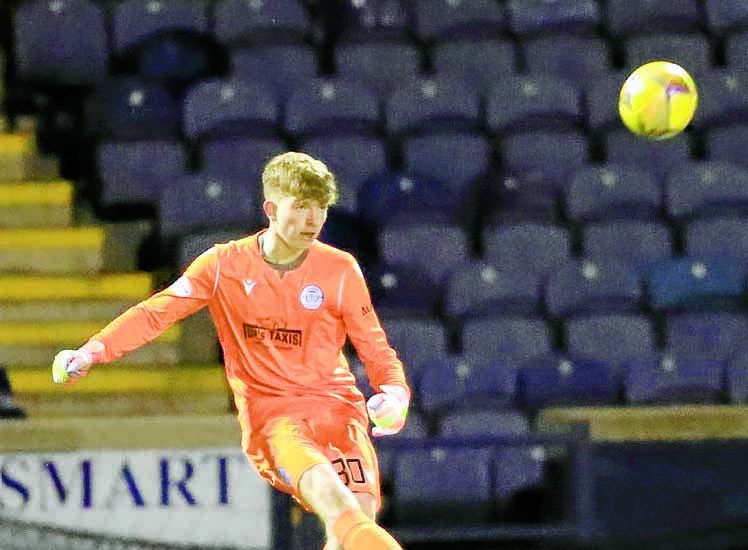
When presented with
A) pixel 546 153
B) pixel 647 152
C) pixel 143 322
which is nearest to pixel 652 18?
pixel 647 152

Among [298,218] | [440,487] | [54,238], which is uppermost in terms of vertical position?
[298,218]

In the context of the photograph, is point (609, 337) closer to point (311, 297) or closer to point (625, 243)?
point (625, 243)

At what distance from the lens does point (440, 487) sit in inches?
257

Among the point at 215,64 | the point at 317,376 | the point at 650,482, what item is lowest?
the point at 650,482

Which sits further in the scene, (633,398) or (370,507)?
(633,398)

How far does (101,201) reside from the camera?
7645 mm

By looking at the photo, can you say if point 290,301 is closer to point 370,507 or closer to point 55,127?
point 370,507

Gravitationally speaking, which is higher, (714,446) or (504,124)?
(504,124)

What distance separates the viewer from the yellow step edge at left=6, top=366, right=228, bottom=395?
6.89m

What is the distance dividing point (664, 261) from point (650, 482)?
1.20 m

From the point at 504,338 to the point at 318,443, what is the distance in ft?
8.14

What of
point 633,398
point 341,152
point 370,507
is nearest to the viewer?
point 370,507

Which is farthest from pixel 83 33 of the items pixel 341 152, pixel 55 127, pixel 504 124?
pixel 504 124

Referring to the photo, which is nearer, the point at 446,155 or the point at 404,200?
the point at 404,200
